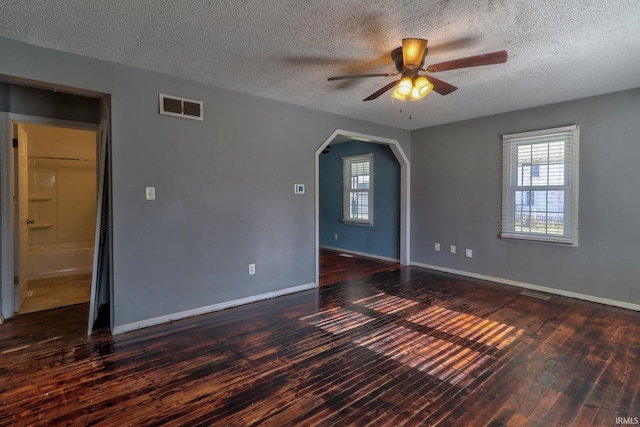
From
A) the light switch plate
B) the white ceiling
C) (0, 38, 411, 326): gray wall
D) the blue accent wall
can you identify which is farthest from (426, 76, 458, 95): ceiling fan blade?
the blue accent wall

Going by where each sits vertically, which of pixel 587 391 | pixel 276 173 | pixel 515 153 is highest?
pixel 515 153

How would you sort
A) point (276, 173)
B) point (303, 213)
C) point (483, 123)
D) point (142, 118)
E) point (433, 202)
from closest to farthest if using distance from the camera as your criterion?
1. point (142, 118)
2. point (276, 173)
3. point (303, 213)
4. point (483, 123)
5. point (433, 202)

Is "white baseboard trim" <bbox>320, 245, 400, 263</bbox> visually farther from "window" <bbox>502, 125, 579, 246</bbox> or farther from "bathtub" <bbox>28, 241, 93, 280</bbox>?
"bathtub" <bbox>28, 241, 93, 280</bbox>

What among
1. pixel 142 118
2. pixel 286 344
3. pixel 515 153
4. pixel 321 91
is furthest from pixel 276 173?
pixel 515 153

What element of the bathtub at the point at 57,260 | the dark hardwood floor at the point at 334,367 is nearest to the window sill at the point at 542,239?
the dark hardwood floor at the point at 334,367

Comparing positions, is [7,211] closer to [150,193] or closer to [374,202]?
[150,193]

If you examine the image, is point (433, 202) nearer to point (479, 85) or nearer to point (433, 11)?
point (479, 85)

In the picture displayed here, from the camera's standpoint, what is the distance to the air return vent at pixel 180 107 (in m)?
3.10

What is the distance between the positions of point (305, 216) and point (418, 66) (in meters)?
2.40

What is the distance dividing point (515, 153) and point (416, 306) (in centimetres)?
265

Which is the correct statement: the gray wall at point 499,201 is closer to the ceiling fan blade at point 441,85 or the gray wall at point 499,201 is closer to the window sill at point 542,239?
the window sill at point 542,239

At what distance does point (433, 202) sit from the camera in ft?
17.8

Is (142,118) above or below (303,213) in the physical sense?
above

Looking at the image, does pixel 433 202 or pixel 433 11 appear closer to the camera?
pixel 433 11
